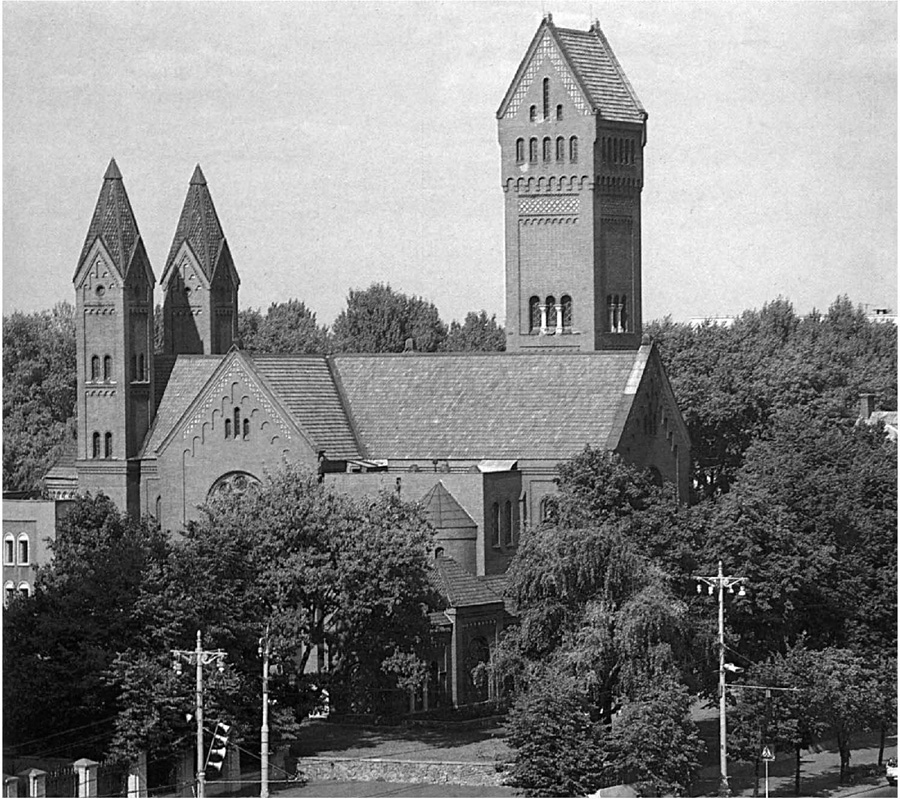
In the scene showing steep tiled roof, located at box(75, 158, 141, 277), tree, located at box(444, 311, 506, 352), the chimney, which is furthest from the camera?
tree, located at box(444, 311, 506, 352)

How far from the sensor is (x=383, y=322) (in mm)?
148625

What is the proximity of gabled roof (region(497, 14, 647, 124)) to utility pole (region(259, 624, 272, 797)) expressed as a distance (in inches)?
1399

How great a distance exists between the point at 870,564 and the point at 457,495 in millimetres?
14627

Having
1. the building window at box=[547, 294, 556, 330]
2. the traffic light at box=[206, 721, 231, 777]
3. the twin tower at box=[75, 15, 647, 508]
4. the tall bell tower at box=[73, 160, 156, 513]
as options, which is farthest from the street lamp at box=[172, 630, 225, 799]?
the building window at box=[547, 294, 556, 330]

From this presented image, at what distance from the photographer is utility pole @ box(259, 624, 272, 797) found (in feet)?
201

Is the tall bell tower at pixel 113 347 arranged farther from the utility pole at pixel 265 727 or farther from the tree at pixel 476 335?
the tree at pixel 476 335

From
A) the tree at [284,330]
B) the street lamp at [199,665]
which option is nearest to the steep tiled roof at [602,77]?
the street lamp at [199,665]

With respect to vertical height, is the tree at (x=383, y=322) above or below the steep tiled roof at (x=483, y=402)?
above

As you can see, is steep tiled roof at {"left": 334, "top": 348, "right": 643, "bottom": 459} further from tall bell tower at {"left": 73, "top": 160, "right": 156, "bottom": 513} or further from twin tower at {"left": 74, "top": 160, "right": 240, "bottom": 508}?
tall bell tower at {"left": 73, "top": 160, "right": 156, "bottom": 513}

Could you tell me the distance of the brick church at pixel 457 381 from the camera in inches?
3391

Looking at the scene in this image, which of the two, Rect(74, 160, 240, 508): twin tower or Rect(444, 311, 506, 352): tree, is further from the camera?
Rect(444, 311, 506, 352): tree

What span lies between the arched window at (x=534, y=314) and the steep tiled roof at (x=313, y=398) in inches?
434

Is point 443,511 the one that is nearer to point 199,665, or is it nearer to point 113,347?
point 113,347

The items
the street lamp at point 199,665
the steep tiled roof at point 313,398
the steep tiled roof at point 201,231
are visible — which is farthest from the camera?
the steep tiled roof at point 201,231
